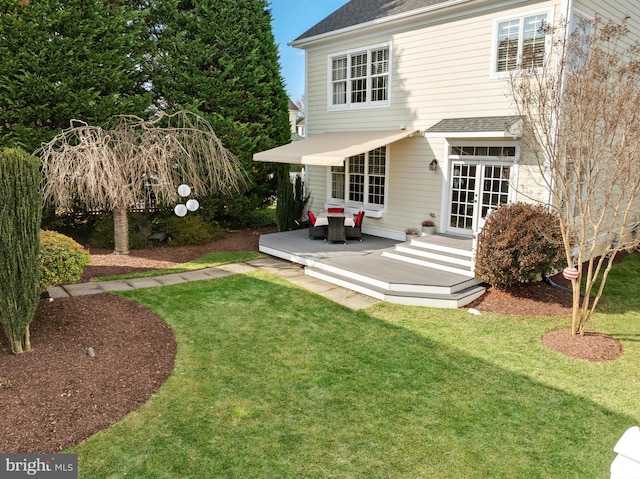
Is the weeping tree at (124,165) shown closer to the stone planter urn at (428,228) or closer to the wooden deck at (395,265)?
the wooden deck at (395,265)

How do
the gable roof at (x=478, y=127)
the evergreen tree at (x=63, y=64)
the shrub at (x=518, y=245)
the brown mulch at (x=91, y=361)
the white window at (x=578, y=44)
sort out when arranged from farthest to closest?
the evergreen tree at (x=63, y=64) → the gable roof at (x=478, y=127) → the shrub at (x=518, y=245) → the white window at (x=578, y=44) → the brown mulch at (x=91, y=361)

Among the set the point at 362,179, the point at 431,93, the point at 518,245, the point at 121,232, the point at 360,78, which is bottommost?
the point at 121,232

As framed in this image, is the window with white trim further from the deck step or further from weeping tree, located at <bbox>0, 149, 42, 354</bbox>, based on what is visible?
weeping tree, located at <bbox>0, 149, 42, 354</bbox>

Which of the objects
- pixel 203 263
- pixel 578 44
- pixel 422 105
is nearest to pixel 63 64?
pixel 203 263

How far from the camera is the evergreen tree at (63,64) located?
44.0 feet

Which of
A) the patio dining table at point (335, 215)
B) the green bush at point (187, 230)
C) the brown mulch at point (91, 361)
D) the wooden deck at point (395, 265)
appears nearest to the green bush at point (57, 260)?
the brown mulch at point (91, 361)

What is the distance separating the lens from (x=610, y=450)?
213 inches

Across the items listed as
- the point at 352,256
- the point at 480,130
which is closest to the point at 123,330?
the point at 352,256

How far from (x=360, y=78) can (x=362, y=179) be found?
351 centimetres

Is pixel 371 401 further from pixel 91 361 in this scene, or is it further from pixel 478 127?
pixel 478 127

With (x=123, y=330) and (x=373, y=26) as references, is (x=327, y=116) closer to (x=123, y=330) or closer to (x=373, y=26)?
(x=373, y=26)

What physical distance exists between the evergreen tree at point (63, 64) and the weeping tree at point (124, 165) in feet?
2.24

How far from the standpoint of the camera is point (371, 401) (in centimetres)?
639

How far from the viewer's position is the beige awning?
13445 millimetres
